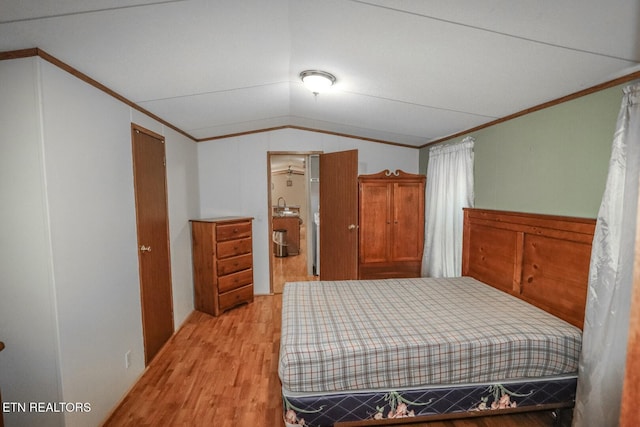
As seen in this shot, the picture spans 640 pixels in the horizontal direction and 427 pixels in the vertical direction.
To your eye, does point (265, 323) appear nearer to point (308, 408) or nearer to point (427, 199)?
point (308, 408)

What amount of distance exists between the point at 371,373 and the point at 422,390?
34 centimetres

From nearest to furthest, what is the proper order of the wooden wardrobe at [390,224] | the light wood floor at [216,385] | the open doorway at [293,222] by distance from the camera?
1. the light wood floor at [216,385]
2. the wooden wardrobe at [390,224]
3. the open doorway at [293,222]

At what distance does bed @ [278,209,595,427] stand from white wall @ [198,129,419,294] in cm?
224

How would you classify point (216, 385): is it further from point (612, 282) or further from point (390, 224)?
point (612, 282)

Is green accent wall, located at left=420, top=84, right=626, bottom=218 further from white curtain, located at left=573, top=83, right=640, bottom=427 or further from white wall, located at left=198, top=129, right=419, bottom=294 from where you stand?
white wall, located at left=198, top=129, right=419, bottom=294

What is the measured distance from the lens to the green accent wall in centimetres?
178

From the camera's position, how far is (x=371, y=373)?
159 cm

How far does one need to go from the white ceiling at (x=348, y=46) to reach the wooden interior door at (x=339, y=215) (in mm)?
1268

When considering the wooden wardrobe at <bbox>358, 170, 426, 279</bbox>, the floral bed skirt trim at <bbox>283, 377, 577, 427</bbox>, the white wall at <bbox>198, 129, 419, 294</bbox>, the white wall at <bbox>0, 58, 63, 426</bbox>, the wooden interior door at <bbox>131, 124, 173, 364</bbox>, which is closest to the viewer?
the white wall at <bbox>0, 58, 63, 426</bbox>

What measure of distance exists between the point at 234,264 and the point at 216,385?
1.60m

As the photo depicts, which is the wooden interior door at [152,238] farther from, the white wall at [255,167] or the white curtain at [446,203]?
the white curtain at [446,203]

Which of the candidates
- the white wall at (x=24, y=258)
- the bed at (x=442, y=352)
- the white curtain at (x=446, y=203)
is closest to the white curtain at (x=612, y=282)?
the bed at (x=442, y=352)

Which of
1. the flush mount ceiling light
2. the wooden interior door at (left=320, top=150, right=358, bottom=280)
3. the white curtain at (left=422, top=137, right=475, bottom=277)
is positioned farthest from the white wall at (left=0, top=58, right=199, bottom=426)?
the white curtain at (left=422, top=137, right=475, bottom=277)

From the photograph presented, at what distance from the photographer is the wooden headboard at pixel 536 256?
187cm
